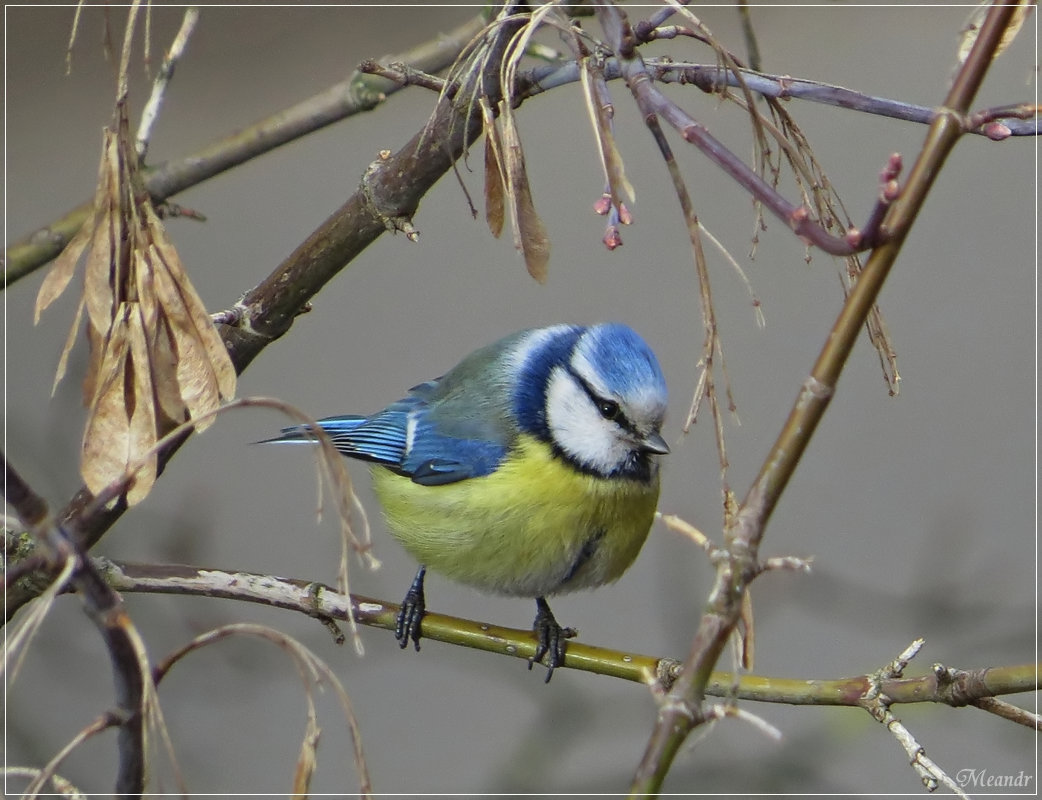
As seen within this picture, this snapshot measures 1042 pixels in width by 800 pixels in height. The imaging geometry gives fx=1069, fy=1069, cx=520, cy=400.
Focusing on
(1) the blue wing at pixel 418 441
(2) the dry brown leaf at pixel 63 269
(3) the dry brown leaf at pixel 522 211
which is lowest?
(1) the blue wing at pixel 418 441

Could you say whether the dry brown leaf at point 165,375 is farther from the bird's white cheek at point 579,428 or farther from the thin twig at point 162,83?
the bird's white cheek at point 579,428

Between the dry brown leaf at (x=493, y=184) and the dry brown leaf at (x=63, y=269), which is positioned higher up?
the dry brown leaf at (x=493, y=184)

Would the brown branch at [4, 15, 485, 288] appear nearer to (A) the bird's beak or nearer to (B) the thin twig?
(B) the thin twig

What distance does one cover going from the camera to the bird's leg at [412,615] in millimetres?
1170

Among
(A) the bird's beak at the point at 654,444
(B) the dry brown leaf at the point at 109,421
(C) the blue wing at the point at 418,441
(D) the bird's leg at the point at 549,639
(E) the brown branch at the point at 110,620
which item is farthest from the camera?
(C) the blue wing at the point at 418,441

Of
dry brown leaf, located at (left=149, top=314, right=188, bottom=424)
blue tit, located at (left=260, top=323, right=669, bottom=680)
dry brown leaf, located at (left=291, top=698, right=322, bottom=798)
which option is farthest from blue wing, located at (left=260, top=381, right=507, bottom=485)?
dry brown leaf, located at (left=291, top=698, right=322, bottom=798)

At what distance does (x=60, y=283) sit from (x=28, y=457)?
4.89ft

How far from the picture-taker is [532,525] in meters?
1.28

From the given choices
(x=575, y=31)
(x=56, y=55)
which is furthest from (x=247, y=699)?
(x=575, y=31)

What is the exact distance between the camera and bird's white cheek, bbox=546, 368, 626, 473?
51.5 inches

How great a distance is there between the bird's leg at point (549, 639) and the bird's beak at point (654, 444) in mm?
244

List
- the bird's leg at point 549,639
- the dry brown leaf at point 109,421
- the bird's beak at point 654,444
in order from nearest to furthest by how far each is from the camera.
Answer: the dry brown leaf at point 109,421
the bird's leg at point 549,639
the bird's beak at point 654,444

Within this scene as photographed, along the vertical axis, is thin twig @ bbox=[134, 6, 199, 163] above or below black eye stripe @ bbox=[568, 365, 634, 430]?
above

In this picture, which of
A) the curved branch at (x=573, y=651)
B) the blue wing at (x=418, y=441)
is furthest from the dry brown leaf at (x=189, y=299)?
the blue wing at (x=418, y=441)
